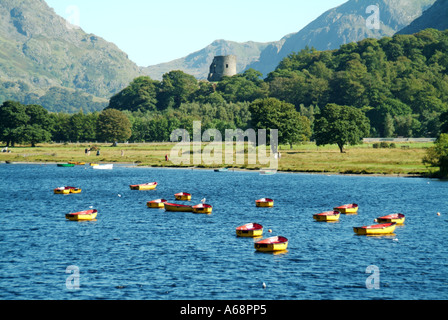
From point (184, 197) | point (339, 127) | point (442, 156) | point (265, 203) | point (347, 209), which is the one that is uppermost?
point (339, 127)

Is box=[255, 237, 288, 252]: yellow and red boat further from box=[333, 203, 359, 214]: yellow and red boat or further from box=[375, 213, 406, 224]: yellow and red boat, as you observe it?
box=[333, 203, 359, 214]: yellow and red boat

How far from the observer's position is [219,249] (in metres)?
63.2

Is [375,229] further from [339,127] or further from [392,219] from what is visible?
[339,127]

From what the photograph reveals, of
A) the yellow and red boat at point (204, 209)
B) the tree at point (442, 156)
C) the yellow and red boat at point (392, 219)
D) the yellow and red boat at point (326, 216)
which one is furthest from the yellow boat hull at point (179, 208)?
the tree at point (442, 156)

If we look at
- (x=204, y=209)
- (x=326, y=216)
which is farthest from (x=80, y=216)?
(x=326, y=216)

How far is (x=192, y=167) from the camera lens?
175 m

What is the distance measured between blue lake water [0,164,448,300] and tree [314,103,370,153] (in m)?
65.6

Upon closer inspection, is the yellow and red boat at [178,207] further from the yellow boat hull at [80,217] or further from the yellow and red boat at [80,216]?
the yellow and red boat at [80,216]

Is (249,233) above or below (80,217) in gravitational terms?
below

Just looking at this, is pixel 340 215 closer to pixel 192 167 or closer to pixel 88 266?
pixel 88 266

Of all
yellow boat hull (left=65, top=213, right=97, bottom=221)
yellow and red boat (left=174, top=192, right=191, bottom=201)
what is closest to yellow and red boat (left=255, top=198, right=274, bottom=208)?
yellow and red boat (left=174, top=192, right=191, bottom=201)

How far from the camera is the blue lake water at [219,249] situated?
4800cm

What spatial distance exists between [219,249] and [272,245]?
20.8 ft
